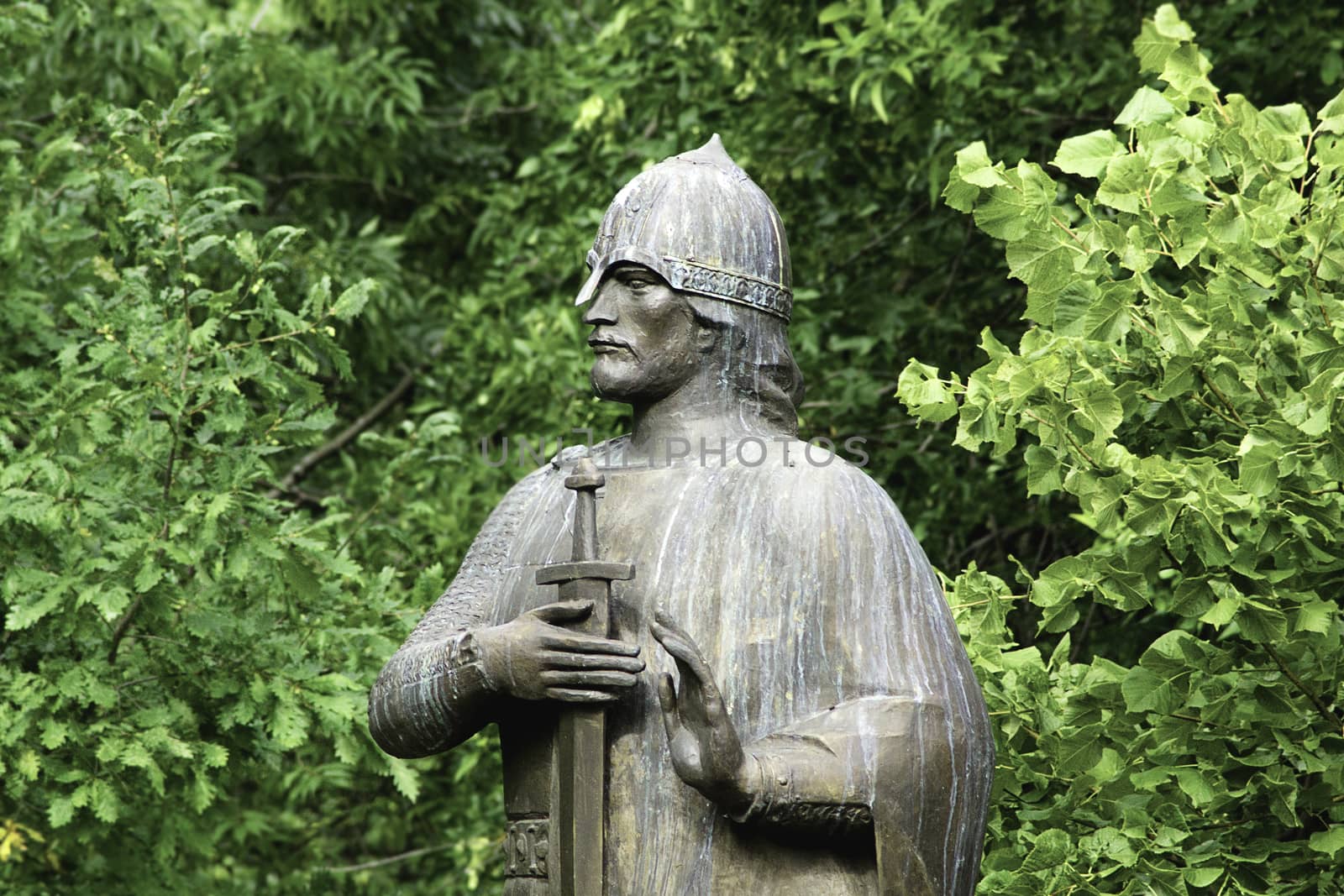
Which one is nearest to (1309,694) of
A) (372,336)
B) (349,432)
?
(372,336)

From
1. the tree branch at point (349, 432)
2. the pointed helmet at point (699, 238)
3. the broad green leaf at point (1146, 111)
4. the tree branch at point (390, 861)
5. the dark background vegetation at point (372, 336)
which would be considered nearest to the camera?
the pointed helmet at point (699, 238)

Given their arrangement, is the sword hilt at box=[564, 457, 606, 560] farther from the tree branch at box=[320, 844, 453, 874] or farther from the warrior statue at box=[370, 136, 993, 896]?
the tree branch at box=[320, 844, 453, 874]

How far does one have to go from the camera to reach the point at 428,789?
1510 centimetres

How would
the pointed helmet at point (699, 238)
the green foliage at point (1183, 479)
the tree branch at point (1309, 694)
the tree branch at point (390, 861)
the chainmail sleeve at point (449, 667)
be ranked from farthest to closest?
the tree branch at point (390, 861) < the tree branch at point (1309, 694) < the green foliage at point (1183, 479) < the pointed helmet at point (699, 238) < the chainmail sleeve at point (449, 667)

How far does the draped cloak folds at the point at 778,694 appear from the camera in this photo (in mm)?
6184

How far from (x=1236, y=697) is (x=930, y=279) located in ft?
18.4

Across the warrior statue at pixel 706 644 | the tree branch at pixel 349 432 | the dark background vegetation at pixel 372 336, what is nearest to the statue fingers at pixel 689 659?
the warrior statue at pixel 706 644

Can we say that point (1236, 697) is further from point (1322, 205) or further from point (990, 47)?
point (990, 47)

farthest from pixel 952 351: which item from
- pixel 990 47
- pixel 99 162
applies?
pixel 99 162

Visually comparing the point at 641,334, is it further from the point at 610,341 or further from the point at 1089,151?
the point at 1089,151

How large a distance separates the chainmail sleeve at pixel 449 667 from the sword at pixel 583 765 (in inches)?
11.3

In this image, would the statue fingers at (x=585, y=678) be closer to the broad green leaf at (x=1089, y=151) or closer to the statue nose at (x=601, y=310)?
the statue nose at (x=601, y=310)

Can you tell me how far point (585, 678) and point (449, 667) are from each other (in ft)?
1.57

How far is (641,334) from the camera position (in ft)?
21.8
